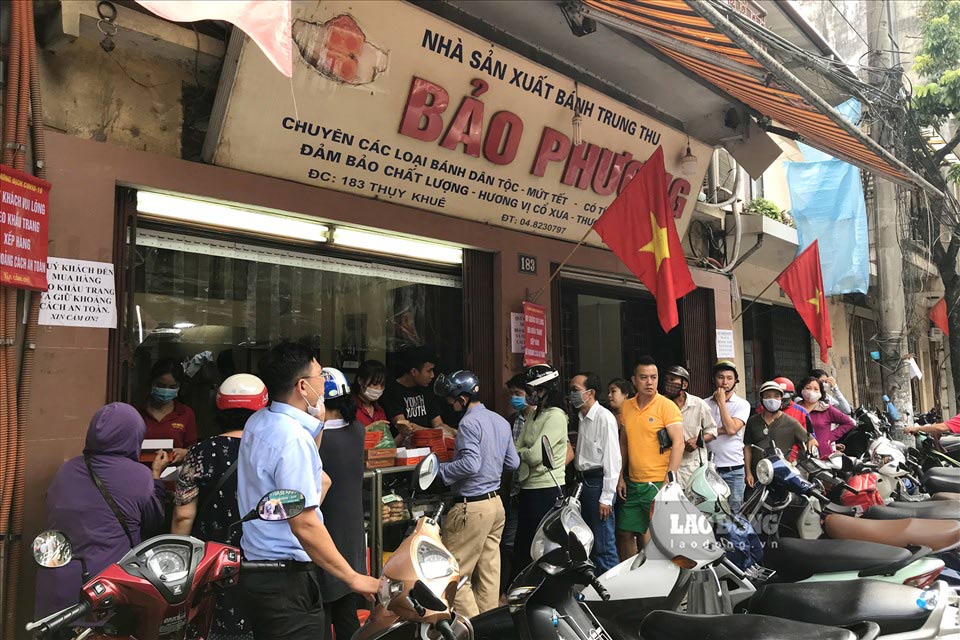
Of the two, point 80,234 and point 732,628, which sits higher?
point 80,234

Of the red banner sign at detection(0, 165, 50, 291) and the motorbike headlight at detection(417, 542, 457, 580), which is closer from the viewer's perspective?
the motorbike headlight at detection(417, 542, 457, 580)

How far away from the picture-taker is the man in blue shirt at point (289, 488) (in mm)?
2943

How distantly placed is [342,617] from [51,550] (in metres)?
1.90

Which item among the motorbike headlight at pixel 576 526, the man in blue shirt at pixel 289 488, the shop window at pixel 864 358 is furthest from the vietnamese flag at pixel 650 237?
the shop window at pixel 864 358

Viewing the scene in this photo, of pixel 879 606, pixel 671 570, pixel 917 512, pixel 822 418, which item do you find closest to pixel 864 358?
pixel 822 418

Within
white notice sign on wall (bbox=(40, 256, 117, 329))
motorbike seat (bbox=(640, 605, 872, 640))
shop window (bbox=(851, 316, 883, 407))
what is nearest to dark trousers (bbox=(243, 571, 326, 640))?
motorbike seat (bbox=(640, 605, 872, 640))

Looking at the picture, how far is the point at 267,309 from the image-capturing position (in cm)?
693

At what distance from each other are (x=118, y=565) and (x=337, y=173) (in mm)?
3649

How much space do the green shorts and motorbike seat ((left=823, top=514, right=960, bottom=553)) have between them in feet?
5.28

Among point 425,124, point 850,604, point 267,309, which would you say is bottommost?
point 850,604

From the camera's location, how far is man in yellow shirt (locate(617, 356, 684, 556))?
6.21m

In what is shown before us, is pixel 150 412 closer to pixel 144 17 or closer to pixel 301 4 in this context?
pixel 144 17

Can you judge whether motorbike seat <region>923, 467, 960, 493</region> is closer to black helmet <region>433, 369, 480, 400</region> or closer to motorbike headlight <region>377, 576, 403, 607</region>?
black helmet <region>433, 369, 480, 400</region>

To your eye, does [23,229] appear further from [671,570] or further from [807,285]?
[807,285]
